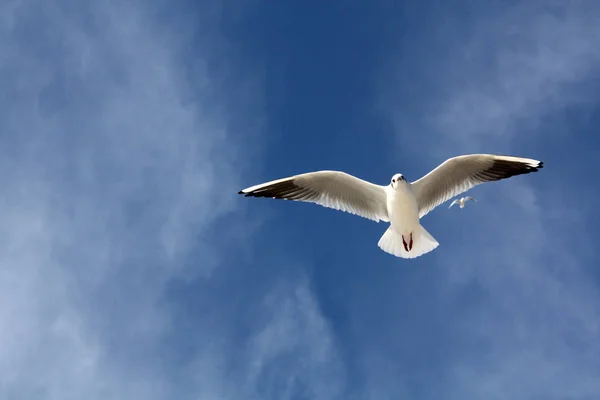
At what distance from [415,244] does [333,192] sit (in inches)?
69.7

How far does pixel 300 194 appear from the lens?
12.7 metres

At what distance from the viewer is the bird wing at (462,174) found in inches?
477

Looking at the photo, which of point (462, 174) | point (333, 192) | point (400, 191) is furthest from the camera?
point (333, 192)

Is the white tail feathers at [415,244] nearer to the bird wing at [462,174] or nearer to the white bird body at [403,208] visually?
the white bird body at [403,208]

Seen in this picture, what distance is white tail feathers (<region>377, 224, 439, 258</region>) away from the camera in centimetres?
1256

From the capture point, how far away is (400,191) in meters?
12.1

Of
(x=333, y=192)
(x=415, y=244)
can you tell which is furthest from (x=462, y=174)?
(x=333, y=192)

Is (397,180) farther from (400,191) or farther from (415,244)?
(415,244)

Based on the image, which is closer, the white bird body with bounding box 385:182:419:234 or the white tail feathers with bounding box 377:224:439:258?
the white bird body with bounding box 385:182:419:234

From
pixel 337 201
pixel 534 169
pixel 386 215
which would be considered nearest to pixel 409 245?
pixel 386 215

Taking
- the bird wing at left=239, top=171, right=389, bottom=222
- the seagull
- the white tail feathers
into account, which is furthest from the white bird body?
the bird wing at left=239, top=171, right=389, bottom=222

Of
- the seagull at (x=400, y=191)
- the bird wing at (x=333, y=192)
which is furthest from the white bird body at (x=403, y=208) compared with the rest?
the bird wing at (x=333, y=192)

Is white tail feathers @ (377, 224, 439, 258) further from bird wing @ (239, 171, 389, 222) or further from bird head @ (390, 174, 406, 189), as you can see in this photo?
bird head @ (390, 174, 406, 189)

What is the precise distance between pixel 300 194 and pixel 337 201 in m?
0.72
